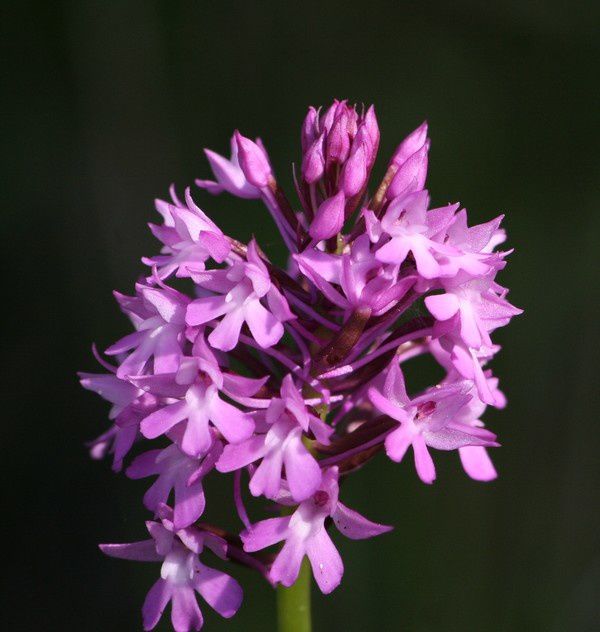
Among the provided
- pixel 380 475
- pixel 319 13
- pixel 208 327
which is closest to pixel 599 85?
pixel 319 13

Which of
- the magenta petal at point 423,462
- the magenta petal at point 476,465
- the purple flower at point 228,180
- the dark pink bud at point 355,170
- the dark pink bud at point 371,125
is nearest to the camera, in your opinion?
the magenta petal at point 423,462

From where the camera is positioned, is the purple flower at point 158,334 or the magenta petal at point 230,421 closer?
Result: the magenta petal at point 230,421

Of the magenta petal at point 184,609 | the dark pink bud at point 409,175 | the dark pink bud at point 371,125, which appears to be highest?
the dark pink bud at point 371,125

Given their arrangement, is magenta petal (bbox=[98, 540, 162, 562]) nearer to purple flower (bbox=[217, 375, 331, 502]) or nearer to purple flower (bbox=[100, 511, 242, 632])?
purple flower (bbox=[100, 511, 242, 632])

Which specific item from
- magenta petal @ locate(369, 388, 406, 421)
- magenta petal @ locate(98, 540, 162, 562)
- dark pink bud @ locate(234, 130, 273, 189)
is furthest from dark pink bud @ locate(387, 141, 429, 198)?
magenta petal @ locate(98, 540, 162, 562)

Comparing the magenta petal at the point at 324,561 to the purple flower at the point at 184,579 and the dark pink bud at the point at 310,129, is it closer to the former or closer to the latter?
the purple flower at the point at 184,579

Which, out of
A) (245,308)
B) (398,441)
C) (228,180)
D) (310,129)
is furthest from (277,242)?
(398,441)

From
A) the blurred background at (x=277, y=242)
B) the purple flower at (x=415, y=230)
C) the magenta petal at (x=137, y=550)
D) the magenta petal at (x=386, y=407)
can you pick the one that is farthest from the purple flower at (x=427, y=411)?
the blurred background at (x=277, y=242)
